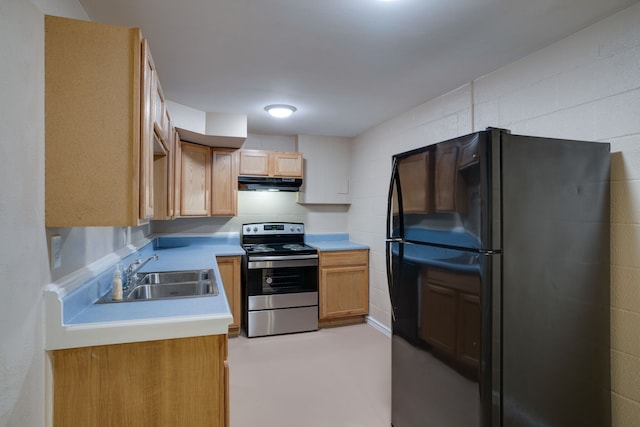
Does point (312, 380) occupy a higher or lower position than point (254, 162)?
lower

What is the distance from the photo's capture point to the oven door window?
11.7 feet

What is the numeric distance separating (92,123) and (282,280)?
110 inches

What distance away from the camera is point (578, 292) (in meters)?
1.58

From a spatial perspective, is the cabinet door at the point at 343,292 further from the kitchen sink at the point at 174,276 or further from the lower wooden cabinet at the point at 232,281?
the kitchen sink at the point at 174,276

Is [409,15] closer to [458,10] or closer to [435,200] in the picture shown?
[458,10]

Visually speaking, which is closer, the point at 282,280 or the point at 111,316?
the point at 111,316

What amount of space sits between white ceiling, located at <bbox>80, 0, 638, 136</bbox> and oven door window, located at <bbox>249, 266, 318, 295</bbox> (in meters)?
1.84

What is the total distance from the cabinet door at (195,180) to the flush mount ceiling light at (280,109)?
1.00 meters

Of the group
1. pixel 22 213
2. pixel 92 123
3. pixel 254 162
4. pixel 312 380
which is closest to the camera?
pixel 22 213

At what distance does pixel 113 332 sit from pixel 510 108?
2588 millimetres

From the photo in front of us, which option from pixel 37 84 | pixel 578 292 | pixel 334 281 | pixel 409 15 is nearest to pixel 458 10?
pixel 409 15

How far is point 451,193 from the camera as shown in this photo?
158cm

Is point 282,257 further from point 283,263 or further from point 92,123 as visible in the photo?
point 92,123

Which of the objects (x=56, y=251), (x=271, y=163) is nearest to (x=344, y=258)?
(x=271, y=163)
